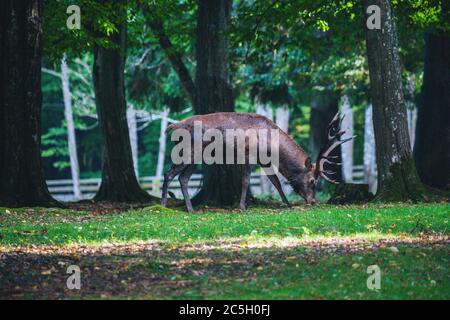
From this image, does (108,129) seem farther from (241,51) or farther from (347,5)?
(241,51)

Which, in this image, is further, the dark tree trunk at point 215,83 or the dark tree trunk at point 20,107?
the dark tree trunk at point 215,83

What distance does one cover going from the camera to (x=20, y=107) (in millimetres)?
17594

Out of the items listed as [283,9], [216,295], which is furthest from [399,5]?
[216,295]

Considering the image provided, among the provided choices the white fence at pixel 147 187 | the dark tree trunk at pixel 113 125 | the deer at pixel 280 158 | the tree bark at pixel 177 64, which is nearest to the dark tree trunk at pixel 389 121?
the deer at pixel 280 158

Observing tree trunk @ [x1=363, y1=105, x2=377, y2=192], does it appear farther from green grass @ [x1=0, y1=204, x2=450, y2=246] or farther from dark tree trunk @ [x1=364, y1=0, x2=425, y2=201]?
green grass @ [x1=0, y1=204, x2=450, y2=246]

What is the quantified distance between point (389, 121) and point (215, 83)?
160 inches

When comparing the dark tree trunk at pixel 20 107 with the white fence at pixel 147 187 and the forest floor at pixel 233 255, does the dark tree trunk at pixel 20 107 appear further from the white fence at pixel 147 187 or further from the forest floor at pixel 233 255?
the white fence at pixel 147 187


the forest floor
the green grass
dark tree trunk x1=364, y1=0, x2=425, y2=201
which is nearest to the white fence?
dark tree trunk x1=364, y1=0, x2=425, y2=201

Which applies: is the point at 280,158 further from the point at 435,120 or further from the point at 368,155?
the point at 368,155

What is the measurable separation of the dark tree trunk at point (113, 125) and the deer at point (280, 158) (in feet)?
9.45

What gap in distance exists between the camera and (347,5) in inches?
869

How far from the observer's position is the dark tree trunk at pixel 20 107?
57.2 feet

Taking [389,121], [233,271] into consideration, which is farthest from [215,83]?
[233,271]

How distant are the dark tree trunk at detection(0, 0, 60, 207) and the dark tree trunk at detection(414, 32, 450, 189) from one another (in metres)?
8.66
